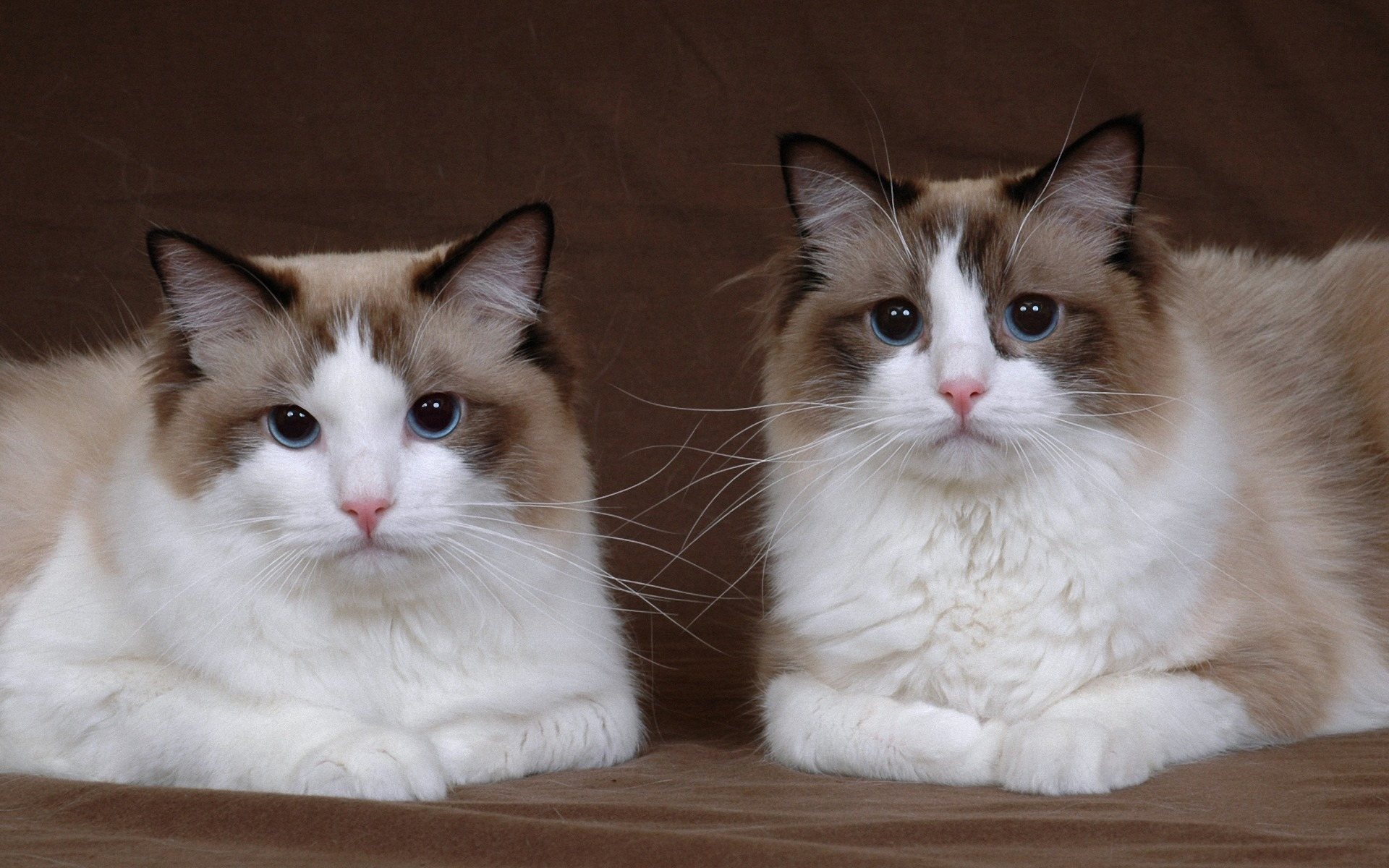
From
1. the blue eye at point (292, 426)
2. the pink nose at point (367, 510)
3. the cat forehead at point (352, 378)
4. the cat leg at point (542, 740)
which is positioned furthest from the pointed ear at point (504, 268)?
the cat leg at point (542, 740)

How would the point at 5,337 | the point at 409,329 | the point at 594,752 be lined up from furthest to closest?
the point at 5,337
the point at 594,752
the point at 409,329

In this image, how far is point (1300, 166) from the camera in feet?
15.3

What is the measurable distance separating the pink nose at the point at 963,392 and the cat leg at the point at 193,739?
1.08 meters

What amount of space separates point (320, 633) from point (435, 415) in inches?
17.7

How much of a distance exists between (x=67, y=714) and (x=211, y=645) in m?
0.34

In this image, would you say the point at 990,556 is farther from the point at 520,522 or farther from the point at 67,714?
the point at 67,714

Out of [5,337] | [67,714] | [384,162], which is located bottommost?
[67,714]

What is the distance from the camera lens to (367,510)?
2.62 m

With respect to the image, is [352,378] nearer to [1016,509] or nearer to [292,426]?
[292,426]

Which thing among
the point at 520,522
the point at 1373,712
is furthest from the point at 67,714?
the point at 1373,712

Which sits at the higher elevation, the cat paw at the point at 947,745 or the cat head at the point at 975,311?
the cat head at the point at 975,311

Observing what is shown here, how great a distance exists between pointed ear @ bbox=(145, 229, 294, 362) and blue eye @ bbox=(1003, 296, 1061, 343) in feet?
4.22

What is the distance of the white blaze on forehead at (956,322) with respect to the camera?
276cm

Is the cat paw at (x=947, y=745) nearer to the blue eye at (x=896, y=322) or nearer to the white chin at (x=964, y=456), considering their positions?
the white chin at (x=964, y=456)
